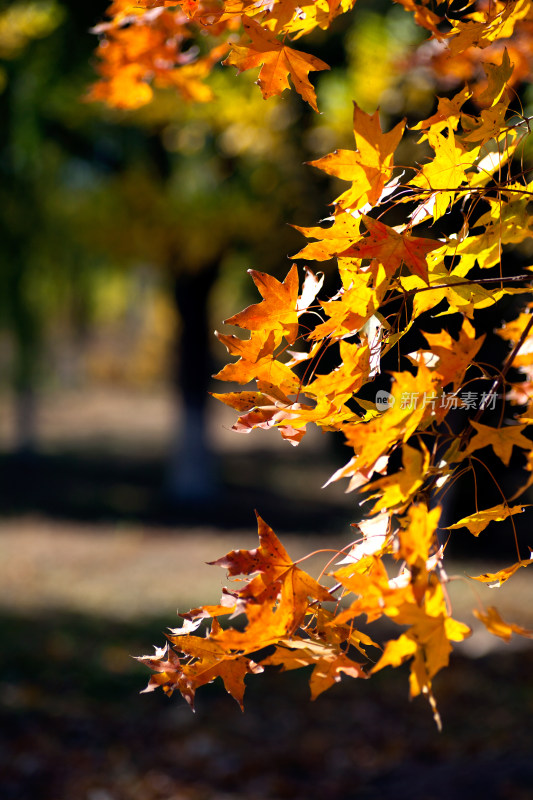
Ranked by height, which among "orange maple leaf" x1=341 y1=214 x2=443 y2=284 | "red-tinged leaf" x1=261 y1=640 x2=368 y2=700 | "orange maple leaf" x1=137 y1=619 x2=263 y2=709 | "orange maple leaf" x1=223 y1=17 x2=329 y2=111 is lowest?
"orange maple leaf" x1=137 y1=619 x2=263 y2=709

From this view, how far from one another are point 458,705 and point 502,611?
1.60m

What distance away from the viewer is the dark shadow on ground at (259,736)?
273 cm

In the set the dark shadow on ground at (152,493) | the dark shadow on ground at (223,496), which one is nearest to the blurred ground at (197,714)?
the dark shadow on ground at (223,496)

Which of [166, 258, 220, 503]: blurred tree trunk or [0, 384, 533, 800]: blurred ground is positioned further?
[166, 258, 220, 503]: blurred tree trunk

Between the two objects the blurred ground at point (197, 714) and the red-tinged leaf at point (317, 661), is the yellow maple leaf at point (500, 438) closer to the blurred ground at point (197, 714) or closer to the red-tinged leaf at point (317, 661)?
the red-tinged leaf at point (317, 661)

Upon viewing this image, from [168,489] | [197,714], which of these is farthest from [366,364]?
[168,489]

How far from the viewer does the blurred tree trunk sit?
8.37m

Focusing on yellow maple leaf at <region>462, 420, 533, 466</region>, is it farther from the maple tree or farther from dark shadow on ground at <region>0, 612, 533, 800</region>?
dark shadow on ground at <region>0, 612, 533, 800</region>

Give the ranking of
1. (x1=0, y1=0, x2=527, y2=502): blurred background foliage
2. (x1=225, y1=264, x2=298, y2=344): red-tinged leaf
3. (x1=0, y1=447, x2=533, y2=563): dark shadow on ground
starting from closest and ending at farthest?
(x1=225, y1=264, x2=298, y2=344): red-tinged leaf, (x1=0, y1=0, x2=527, y2=502): blurred background foliage, (x1=0, y1=447, x2=533, y2=563): dark shadow on ground

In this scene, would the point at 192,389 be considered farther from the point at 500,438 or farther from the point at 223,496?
the point at 500,438

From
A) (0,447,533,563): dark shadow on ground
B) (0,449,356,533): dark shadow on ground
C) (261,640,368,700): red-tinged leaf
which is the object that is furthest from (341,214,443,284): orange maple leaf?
(0,449,356,533): dark shadow on ground

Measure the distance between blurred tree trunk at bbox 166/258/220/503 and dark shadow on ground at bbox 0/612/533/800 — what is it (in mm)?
4409

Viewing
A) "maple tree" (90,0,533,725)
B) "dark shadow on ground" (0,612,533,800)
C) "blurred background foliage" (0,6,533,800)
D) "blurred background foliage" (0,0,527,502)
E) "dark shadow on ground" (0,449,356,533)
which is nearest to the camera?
"maple tree" (90,0,533,725)

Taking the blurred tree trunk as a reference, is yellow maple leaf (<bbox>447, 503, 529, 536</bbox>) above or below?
above
